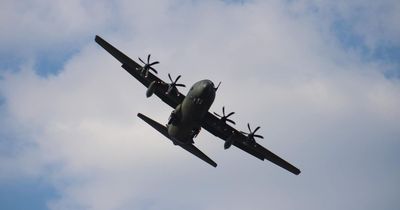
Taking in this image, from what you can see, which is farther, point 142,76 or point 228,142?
point 228,142

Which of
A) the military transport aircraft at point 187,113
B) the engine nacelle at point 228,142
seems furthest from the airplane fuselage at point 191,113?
the engine nacelle at point 228,142

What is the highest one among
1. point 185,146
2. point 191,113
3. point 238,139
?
point 238,139

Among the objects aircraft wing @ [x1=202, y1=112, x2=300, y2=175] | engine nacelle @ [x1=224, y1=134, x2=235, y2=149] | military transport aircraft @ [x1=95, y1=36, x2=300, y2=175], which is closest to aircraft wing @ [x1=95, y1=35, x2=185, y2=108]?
military transport aircraft @ [x1=95, y1=36, x2=300, y2=175]

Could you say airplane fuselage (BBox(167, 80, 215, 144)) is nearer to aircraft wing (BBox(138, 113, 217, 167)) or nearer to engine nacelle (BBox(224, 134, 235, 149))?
aircraft wing (BBox(138, 113, 217, 167))

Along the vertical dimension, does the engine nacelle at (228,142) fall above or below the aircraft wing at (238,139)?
below

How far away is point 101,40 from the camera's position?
4397 centimetres

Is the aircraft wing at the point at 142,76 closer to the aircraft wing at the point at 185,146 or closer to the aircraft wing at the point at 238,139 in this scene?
the aircraft wing at the point at 185,146

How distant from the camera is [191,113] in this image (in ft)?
140

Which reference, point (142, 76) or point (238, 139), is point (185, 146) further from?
point (142, 76)

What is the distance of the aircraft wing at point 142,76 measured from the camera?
44125 millimetres

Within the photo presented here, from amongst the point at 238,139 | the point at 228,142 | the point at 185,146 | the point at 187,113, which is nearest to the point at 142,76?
the point at 187,113

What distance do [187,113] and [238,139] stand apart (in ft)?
28.0

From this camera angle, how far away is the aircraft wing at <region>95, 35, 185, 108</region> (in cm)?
4412

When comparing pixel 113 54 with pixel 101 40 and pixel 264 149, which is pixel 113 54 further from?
pixel 264 149
